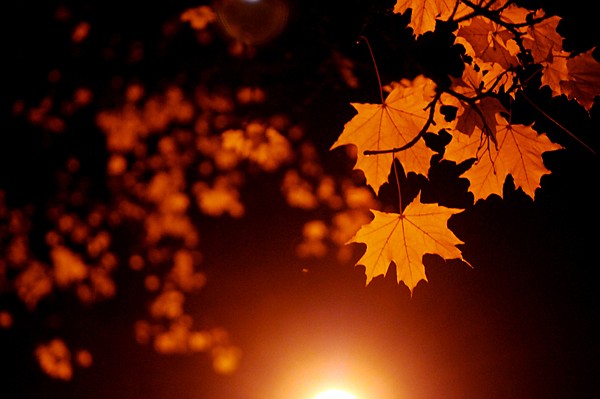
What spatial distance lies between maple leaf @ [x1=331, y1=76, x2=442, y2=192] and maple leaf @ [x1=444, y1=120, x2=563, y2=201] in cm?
12

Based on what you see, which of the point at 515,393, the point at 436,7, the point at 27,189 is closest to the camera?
the point at 436,7

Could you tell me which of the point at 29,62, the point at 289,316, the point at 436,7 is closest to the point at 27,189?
the point at 29,62

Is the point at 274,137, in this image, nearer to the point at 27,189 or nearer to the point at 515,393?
the point at 27,189

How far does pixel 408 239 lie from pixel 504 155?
10.5 inches

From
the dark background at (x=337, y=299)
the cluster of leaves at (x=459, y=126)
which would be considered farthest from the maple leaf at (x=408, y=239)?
the dark background at (x=337, y=299)

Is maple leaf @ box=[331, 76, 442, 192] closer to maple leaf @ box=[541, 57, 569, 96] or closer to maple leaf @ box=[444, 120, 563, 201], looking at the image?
maple leaf @ box=[444, 120, 563, 201]

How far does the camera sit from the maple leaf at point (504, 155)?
2.92 feet

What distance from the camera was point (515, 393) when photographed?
2.32m

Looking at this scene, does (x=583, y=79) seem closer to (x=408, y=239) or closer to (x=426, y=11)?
(x=426, y=11)

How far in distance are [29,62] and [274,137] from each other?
159 centimetres

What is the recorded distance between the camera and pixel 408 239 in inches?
35.4

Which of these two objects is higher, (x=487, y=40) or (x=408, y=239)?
(x=487, y=40)

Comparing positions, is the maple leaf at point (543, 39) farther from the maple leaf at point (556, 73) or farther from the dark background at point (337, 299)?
the dark background at point (337, 299)

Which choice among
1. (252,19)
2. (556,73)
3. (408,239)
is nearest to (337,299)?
(408,239)
